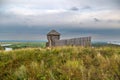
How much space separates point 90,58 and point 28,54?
3580 mm

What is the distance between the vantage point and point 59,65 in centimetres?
1502

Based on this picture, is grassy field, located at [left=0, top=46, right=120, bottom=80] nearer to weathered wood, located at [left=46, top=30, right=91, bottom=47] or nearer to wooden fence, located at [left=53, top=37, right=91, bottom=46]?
wooden fence, located at [left=53, top=37, right=91, bottom=46]

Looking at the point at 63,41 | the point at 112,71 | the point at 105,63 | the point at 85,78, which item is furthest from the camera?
the point at 63,41

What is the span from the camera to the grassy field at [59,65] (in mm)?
13547

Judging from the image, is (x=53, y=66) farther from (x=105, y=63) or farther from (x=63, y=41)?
(x=63, y=41)

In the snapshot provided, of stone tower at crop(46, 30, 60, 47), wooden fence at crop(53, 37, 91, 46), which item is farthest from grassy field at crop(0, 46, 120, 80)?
stone tower at crop(46, 30, 60, 47)

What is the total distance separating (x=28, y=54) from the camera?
58.2 ft

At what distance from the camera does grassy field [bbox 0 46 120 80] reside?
13547mm

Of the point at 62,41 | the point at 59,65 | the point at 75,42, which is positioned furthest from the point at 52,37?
the point at 59,65

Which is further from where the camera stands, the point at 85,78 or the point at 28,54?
the point at 28,54

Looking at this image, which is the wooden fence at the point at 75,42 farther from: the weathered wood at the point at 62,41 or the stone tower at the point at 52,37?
the stone tower at the point at 52,37

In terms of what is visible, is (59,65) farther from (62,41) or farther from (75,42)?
(75,42)

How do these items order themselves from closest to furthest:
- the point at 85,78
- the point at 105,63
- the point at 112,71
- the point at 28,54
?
the point at 85,78
the point at 112,71
the point at 105,63
the point at 28,54

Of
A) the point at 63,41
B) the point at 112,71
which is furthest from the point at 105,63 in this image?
the point at 63,41
